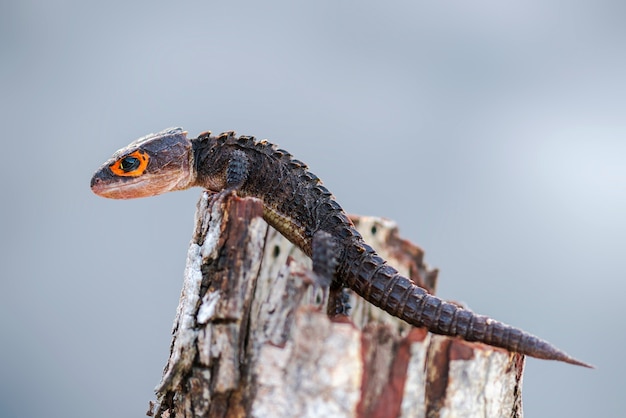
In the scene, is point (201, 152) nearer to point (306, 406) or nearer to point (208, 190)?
point (208, 190)

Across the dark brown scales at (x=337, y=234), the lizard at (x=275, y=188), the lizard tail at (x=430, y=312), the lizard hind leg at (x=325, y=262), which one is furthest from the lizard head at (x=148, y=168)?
the lizard tail at (x=430, y=312)

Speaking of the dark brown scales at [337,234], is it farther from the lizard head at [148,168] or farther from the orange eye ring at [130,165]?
the orange eye ring at [130,165]

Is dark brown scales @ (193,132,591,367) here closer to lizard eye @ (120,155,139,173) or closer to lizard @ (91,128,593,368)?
lizard @ (91,128,593,368)

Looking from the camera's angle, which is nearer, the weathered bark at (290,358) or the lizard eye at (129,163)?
the weathered bark at (290,358)

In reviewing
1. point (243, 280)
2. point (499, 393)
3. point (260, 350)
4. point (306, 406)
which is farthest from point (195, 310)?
point (499, 393)

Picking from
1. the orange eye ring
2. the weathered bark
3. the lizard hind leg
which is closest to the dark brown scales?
the lizard hind leg

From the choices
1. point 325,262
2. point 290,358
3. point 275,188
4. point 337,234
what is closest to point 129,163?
point 275,188
